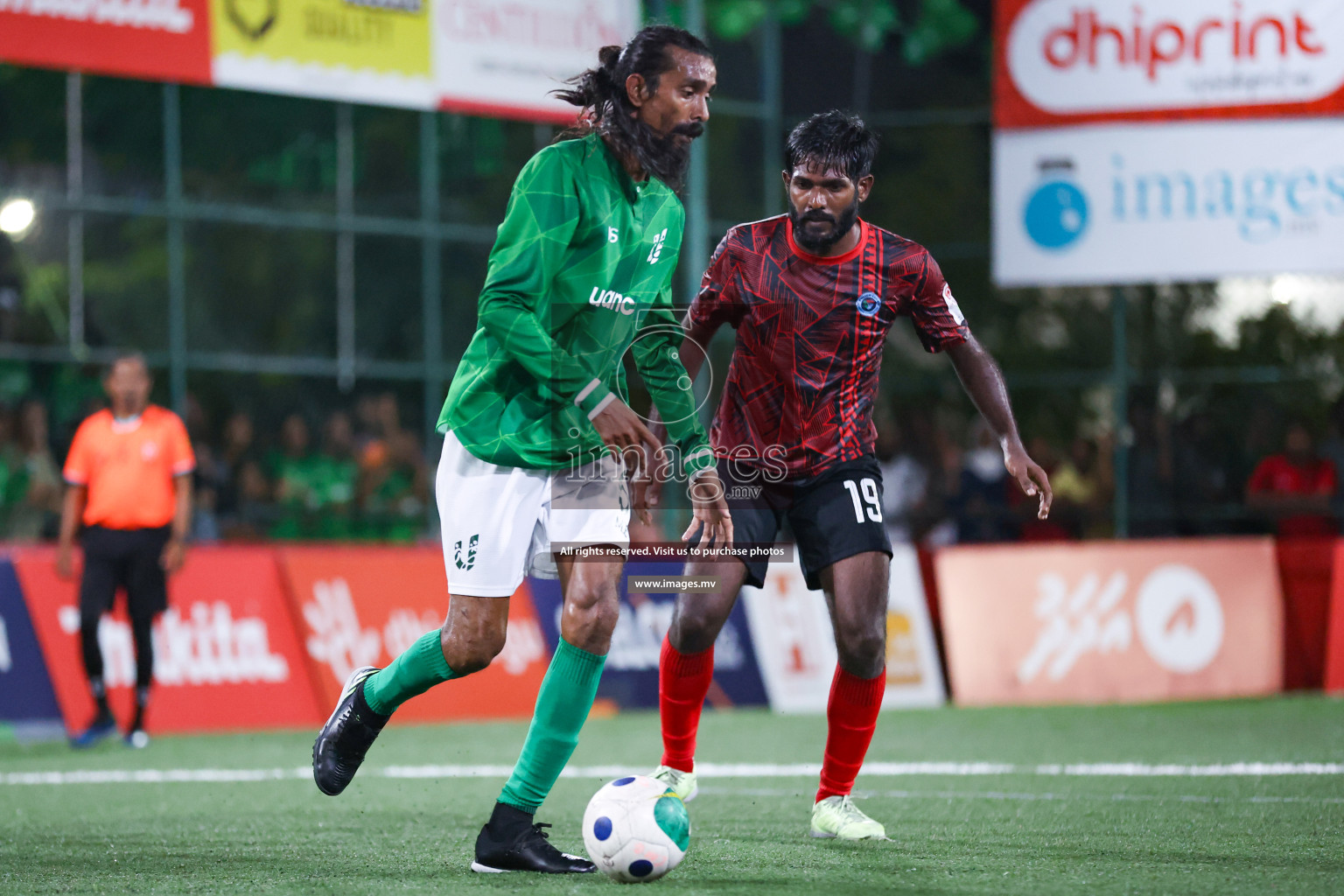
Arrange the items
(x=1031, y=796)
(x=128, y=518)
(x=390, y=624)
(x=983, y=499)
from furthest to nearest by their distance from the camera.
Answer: (x=983, y=499), (x=390, y=624), (x=128, y=518), (x=1031, y=796)

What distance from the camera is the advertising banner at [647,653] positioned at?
12.2 meters

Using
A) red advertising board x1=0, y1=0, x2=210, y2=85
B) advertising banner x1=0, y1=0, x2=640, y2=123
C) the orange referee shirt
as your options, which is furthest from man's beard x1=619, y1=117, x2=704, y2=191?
red advertising board x1=0, y1=0, x2=210, y2=85

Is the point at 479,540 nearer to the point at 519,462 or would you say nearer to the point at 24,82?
the point at 519,462

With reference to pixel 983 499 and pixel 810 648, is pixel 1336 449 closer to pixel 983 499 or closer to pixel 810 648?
pixel 983 499

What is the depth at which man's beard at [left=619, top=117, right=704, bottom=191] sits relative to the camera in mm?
5082

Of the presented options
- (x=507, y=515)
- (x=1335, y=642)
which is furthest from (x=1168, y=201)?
(x=507, y=515)

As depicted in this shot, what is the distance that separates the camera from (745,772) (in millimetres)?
8391

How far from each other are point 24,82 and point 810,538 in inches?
462

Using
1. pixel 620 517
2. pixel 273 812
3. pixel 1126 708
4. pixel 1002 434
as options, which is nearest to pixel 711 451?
pixel 620 517

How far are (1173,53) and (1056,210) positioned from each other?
1734 mm

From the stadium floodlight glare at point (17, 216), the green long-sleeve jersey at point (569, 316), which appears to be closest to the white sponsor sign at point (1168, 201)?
the stadium floodlight glare at point (17, 216)

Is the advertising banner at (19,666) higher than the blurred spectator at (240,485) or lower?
lower

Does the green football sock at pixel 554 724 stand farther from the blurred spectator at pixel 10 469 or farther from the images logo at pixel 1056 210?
the images logo at pixel 1056 210

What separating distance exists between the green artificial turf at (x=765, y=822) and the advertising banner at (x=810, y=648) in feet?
6.57
